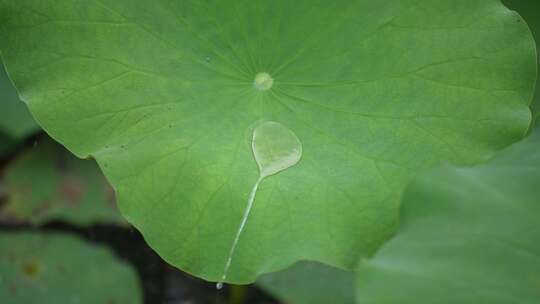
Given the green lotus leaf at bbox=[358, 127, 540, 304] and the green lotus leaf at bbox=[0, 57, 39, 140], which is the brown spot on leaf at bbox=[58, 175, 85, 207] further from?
the green lotus leaf at bbox=[358, 127, 540, 304]

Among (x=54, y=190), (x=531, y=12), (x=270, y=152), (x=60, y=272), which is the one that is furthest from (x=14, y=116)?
(x=531, y=12)

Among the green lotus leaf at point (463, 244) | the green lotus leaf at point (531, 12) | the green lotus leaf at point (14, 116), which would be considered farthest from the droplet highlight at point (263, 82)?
the green lotus leaf at point (14, 116)

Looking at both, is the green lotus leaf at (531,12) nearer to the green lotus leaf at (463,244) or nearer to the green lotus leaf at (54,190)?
the green lotus leaf at (463,244)

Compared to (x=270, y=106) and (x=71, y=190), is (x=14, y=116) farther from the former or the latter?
(x=270, y=106)

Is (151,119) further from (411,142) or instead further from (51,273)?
(51,273)

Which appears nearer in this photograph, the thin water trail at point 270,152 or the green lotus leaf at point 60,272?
the thin water trail at point 270,152

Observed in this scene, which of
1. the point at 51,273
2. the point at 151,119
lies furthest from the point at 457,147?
the point at 51,273
